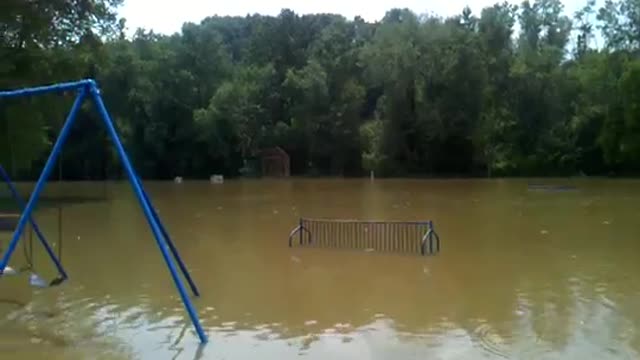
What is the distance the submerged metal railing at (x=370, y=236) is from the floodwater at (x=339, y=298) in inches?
22.5

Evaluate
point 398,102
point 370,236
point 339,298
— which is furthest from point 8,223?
point 398,102

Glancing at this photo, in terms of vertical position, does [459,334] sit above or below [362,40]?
below

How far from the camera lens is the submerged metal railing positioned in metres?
19.1

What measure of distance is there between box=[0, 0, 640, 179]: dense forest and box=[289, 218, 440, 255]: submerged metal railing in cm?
4007

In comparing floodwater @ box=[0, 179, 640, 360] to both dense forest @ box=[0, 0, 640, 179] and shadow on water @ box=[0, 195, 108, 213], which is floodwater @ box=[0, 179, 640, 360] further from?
dense forest @ box=[0, 0, 640, 179]

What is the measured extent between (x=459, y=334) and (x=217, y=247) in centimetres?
1096

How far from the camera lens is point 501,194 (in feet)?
137

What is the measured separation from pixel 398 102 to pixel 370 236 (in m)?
50.0

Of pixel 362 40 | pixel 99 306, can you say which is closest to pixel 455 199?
pixel 99 306

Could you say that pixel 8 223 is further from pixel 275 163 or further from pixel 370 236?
pixel 275 163

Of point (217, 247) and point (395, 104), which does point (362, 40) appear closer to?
point (395, 104)

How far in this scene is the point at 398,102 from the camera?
7081 cm

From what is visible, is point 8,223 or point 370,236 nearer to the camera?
point 8,223

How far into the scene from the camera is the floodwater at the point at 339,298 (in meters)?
9.65
